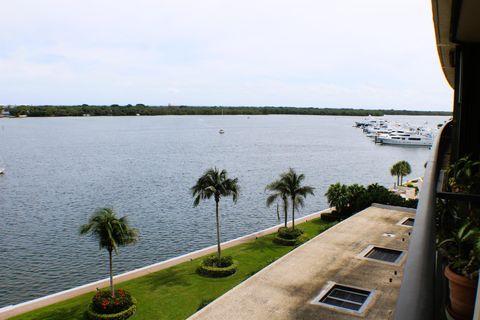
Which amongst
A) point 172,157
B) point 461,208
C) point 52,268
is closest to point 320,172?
point 172,157

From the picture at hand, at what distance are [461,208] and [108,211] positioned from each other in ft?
80.4

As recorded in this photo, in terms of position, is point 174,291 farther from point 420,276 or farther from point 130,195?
point 130,195

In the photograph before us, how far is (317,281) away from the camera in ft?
74.1

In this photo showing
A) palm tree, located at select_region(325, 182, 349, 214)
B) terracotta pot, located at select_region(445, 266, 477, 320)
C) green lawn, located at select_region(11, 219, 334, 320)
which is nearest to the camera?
terracotta pot, located at select_region(445, 266, 477, 320)

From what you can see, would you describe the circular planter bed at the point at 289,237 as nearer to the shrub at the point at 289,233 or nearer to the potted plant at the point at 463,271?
the shrub at the point at 289,233

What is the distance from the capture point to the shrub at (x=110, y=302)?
25031 millimetres

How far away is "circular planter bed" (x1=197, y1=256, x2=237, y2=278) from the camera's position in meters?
31.0

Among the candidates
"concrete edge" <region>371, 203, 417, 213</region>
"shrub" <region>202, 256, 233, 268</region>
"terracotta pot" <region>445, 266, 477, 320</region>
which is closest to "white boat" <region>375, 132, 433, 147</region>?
"concrete edge" <region>371, 203, 417, 213</region>

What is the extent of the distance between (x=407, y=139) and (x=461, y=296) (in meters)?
140

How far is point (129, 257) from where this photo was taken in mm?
39000

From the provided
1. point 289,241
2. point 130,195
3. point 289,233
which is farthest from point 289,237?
point 130,195

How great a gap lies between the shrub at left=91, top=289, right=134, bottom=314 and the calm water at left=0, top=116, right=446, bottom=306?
8.44 m

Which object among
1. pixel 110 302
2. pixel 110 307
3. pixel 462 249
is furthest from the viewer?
pixel 110 302

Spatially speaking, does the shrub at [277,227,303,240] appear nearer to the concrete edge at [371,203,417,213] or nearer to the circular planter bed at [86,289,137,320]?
the concrete edge at [371,203,417,213]
